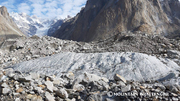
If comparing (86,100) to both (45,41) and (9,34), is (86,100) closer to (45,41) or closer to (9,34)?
(45,41)

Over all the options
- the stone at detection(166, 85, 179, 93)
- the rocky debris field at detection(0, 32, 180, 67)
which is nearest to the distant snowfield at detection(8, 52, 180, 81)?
the stone at detection(166, 85, 179, 93)

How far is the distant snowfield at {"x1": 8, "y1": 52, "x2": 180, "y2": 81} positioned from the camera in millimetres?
6387

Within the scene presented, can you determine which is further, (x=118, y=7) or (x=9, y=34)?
(x=9, y=34)

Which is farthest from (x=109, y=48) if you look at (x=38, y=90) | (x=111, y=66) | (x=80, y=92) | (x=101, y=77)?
(x=38, y=90)

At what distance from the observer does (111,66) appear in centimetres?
715

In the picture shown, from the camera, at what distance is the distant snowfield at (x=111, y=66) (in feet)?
21.0

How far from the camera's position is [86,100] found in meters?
4.18

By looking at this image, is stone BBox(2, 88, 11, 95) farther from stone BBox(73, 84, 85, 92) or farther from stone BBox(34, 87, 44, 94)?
stone BBox(73, 84, 85, 92)

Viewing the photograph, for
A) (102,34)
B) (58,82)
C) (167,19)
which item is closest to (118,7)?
(102,34)

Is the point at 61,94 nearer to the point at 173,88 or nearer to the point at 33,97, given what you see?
the point at 33,97

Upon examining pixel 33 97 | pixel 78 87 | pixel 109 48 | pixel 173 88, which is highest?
pixel 109 48

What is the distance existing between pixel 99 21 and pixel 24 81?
4334cm

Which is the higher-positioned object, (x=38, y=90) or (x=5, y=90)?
(x=5, y=90)

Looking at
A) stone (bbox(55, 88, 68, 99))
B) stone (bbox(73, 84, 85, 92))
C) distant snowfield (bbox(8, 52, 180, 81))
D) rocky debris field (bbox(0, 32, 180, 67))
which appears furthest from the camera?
rocky debris field (bbox(0, 32, 180, 67))
